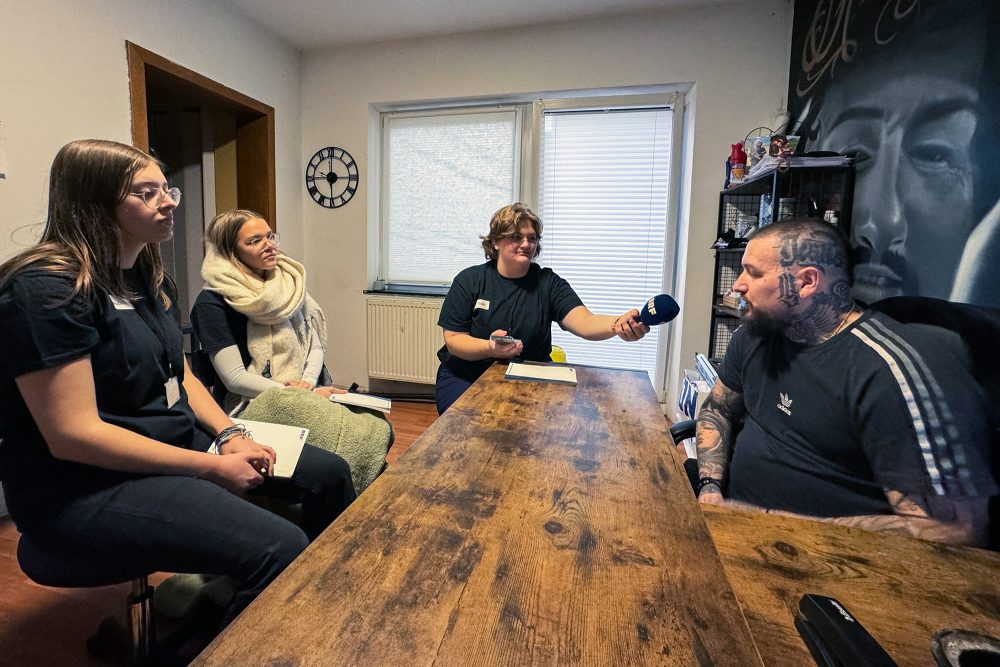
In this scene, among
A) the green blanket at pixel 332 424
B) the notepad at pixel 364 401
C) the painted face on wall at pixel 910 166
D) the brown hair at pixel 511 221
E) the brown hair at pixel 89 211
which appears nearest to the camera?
the brown hair at pixel 89 211

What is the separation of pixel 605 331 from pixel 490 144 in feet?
7.29

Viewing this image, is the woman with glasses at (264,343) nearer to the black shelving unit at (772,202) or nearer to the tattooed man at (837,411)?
the tattooed man at (837,411)

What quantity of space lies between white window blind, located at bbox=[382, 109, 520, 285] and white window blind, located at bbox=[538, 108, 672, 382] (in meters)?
0.36

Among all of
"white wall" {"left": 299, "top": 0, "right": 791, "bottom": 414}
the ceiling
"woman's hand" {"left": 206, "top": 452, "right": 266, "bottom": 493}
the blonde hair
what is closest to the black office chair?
"woman's hand" {"left": 206, "top": 452, "right": 266, "bottom": 493}

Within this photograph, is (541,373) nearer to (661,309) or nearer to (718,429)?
(661,309)

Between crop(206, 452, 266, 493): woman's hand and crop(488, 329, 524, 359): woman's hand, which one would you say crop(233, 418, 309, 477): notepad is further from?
crop(488, 329, 524, 359): woman's hand

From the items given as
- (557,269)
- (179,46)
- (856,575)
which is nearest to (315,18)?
(179,46)

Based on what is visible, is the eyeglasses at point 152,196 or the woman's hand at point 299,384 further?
the woman's hand at point 299,384

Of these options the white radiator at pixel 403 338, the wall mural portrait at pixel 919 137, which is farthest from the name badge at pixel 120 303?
the white radiator at pixel 403 338

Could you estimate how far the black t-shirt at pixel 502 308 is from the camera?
87.0 inches

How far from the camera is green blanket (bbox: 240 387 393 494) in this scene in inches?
64.1

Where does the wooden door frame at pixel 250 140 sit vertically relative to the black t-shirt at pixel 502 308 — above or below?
above

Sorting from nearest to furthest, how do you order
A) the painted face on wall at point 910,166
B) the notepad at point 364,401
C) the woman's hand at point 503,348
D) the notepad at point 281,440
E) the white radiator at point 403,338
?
1. the notepad at point 281,440
2. the painted face on wall at point 910,166
3. the notepad at point 364,401
4. the woman's hand at point 503,348
5. the white radiator at point 403,338

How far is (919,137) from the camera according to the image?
5.49 ft
